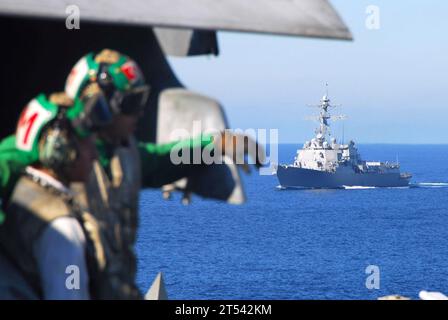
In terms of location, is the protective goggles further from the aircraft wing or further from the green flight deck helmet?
the aircraft wing

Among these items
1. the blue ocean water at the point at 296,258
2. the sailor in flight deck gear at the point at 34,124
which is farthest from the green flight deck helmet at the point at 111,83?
the blue ocean water at the point at 296,258

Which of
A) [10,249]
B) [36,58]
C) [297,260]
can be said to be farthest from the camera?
[297,260]

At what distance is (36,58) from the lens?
36.6 feet

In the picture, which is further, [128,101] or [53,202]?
[128,101]

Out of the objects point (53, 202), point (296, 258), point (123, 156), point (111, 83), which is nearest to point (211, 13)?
point (111, 83)

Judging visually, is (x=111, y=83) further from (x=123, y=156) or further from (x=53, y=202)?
(x=53, y=202)

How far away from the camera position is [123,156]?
9484mm

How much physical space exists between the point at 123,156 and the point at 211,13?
1.50m

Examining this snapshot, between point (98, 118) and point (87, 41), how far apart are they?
3235mm

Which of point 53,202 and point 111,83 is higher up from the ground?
point 111,83

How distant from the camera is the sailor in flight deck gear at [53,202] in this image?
7.88 meters

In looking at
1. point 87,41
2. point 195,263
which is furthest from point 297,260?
point 87,41

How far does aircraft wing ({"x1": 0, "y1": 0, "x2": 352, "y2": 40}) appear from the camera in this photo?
8.22 metres

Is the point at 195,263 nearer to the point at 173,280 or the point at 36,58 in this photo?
the point at 173,280
